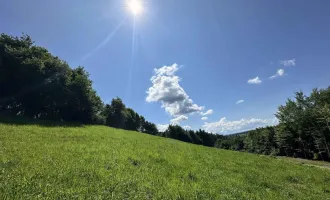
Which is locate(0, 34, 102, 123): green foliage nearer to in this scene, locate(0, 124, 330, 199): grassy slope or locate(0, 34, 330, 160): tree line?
locate(0, 34, 330, 160): tree line

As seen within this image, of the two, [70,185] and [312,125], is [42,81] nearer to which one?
[70,185]

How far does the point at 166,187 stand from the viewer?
890 cm

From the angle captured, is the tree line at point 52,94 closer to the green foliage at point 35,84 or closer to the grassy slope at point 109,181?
the green foliage at point 35,84

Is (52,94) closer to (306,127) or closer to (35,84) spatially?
(35,84)

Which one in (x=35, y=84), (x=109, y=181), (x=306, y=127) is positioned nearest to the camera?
(x=109, y=181)

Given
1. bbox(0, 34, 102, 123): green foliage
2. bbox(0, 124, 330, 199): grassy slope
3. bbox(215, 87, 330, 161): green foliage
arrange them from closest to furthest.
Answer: bbox(0, 124, 330, 199): grassy slope, bbox(0, 34, 102, 123): green foliage, bbox(215, 87, 330, 161): green foliage

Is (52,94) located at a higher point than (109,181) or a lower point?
A: higher

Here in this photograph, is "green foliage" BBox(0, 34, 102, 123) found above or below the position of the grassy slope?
above

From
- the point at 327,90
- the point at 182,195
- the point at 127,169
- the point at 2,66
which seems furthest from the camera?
the point at 327,90

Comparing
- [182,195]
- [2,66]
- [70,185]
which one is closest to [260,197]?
[182,195]

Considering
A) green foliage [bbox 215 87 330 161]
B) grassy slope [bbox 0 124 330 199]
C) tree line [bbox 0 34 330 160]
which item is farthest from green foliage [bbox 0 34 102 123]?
green foliage [bbox 215 87 330 161]

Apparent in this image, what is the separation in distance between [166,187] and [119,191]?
222cm

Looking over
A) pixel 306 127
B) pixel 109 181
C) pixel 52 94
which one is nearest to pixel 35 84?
pixel 52 94

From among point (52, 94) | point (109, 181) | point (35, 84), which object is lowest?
point (109, 181)
